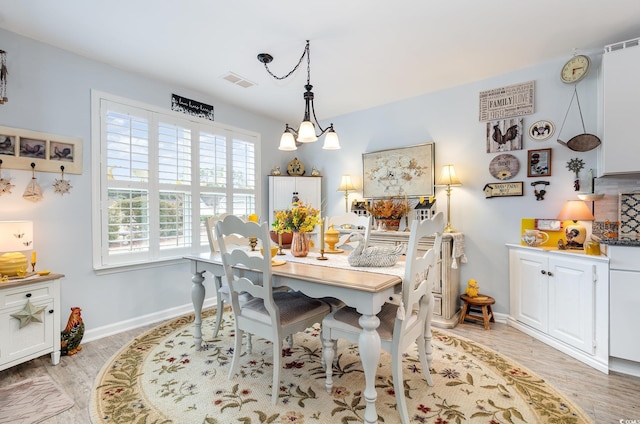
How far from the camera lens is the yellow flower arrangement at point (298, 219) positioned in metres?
2.27

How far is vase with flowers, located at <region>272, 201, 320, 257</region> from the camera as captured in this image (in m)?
2.27

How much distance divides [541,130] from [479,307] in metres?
1.94

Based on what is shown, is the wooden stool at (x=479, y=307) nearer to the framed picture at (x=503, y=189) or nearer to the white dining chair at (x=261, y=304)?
the framed picture at (x=503, y=189)

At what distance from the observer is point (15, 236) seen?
6.95 ft

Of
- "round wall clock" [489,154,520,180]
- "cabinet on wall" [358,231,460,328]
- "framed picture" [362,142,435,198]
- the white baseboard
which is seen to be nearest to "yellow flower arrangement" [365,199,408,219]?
"framed picture" [362,142,435,198]

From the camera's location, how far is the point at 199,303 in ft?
8.30

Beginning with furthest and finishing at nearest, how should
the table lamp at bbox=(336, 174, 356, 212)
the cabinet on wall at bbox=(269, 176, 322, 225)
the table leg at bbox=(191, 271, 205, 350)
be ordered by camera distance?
the cabinet on wall at bbox=(269, 176, 322, 225), the table lamp at bbox=(336, 174, 356, 212), the table leg at bbox=(191, 271, 205, 350)

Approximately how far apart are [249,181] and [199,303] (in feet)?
6.98

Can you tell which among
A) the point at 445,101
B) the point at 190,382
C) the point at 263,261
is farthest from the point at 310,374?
the point at 445,101

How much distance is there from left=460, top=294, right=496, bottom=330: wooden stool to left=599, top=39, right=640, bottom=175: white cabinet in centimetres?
154

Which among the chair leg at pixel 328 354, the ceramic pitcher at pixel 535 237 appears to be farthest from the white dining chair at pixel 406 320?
the ceramic pitcher at pixel 535 237

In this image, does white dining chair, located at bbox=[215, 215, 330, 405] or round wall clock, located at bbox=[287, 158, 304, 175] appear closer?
white dining chair, located at bbox=[215, 215, 330, 405]

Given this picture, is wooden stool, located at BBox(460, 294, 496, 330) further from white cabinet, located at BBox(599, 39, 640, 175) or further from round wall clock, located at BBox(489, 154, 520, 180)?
white cabinet, located at BBox(599, 39, 640, 175)

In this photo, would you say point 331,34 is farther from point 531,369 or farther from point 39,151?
point 531,369
